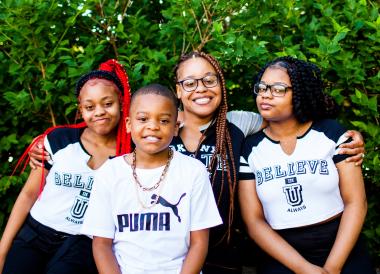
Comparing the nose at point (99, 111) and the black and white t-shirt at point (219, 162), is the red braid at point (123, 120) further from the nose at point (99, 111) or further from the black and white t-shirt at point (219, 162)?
the black and white t-shirt at point (219, 162)

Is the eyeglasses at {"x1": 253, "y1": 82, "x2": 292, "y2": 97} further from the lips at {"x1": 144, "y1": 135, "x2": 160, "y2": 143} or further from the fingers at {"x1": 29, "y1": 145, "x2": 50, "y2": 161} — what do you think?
the fingers at {"x1": 29, "y1": 145, "x2": 50, "y2": 161}

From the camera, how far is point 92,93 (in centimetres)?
370

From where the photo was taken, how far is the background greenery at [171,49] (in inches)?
158

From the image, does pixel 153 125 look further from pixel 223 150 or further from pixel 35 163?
pixel 35 163

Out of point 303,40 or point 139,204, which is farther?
point 303,40

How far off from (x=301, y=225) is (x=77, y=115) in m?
1.75

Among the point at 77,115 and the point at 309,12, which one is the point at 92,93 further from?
the point at 309,12

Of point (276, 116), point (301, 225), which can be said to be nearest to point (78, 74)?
point (276, 116)

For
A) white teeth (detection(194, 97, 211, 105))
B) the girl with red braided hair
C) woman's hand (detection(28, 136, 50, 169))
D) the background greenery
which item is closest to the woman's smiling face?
white teeth (detection(194, 97, 211, 105))

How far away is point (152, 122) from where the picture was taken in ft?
10.6

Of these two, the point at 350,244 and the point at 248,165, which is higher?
the point at 248,165

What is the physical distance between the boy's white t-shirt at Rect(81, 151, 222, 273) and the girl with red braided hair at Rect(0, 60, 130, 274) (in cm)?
42

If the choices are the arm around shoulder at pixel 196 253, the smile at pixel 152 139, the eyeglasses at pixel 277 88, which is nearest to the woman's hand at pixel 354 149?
the eyeglasses at pixel 277 88

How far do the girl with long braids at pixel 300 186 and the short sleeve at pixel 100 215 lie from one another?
893 mm
